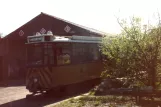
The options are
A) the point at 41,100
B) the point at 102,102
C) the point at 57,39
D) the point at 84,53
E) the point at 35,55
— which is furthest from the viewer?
the point at 84,53

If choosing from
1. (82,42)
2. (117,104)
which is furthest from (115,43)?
(82,42)

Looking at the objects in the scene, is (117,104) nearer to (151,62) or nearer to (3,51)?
(151,62)

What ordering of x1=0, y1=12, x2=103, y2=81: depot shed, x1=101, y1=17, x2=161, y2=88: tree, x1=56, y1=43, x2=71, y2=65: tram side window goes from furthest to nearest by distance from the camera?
x1=0, y1=12, x2=103, y2=81: depot shed, x1=56, y1=43, x2=71, y2=65: tram side window, x1=101, y1=17, x2=161, y2=88: tree

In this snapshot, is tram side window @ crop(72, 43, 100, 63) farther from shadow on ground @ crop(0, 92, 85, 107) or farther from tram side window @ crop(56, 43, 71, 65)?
shadow on ground @ crop(0, 92, 85, 107)

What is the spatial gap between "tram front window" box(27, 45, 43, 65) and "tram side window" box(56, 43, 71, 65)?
2.98 ft

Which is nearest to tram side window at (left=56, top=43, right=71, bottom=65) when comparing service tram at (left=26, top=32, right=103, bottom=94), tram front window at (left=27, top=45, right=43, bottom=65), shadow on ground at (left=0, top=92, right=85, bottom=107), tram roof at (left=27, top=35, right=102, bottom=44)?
service tram at (left=26, top=32, right=103, bottom=94)

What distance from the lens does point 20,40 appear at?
28.3m

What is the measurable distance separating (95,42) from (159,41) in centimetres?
765

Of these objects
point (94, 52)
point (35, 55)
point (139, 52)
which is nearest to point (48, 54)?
point (35, 55)

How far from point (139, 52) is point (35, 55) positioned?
542 cm

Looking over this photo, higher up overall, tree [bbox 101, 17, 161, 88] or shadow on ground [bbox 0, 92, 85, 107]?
tree [bbox 101, 17, 161, 88]

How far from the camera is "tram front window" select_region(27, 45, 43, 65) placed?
13688 millimetres

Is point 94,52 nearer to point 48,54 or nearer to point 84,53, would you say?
point 84,53

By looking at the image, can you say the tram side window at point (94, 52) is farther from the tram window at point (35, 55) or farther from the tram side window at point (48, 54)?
the tram window at point (35, 55)
